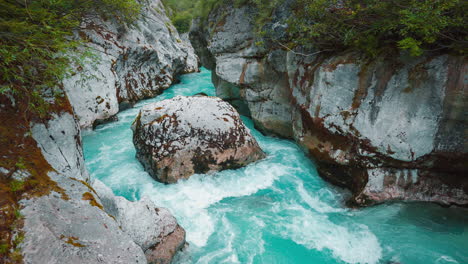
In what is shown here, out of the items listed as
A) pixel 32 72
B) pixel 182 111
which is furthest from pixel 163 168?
pixel 32 72

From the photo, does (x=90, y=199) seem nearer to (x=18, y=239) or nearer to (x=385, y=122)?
(x=18, y=239)

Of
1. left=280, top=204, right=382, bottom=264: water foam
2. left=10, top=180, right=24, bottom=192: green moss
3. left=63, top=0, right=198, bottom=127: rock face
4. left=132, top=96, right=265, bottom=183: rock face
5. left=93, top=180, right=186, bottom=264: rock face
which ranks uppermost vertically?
left=63, top=0, right=198, bottom=127: rock face

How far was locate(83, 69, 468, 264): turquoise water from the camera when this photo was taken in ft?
18.0

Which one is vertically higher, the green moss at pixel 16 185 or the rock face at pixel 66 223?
the green moss at pixel 16 185

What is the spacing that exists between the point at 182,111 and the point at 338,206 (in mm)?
5693

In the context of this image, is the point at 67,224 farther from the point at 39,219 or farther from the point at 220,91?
the point at 220,91

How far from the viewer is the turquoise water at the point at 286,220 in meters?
5.49

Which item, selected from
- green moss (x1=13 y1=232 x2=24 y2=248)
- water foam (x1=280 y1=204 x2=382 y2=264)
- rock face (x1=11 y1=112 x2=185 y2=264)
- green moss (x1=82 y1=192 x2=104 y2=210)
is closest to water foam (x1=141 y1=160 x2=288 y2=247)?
rock face (x1=11 y1=112 x2=185 y2=264)

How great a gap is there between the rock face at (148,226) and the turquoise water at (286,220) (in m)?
0.42

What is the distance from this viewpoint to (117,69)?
1327 centimetres

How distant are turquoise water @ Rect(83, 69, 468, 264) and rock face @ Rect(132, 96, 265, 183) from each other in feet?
1.32

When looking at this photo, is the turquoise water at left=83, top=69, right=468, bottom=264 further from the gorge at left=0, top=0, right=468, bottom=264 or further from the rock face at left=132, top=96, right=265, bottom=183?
the rock face at left=132, top=96, right=265, bottom=183

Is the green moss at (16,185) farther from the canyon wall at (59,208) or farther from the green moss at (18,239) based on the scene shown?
the green moss at (18,239)

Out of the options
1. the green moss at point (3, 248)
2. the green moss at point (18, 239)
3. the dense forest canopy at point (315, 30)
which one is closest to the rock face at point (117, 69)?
the dense forest canopy at point (315, 30)
